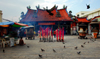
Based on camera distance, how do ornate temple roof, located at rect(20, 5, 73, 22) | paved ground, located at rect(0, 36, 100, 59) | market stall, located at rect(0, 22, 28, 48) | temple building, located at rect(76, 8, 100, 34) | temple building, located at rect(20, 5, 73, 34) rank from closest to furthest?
paved ground, located at rect(0, 36, 100, 59), market stall, located at rect(0, 22, 28, 48), temple building, located at rect(76, 8, 100, 34), temple building, located at rect(20, 5, 73, 34), ornate temple roof, located at rect(20, 5, 73, 22)

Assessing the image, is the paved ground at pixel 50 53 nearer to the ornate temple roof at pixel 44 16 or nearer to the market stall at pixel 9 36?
the market stall at pixel 9 36

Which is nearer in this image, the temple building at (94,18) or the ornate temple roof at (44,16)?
the temple building at (94,18)

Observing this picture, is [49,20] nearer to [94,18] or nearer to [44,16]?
[44,16]

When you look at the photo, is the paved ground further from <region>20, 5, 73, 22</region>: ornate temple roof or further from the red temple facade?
<region>20, 5, 73, 22</region>: ornate temple roof

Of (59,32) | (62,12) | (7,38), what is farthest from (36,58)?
(62,12)

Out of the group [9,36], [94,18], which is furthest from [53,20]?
[9,36]

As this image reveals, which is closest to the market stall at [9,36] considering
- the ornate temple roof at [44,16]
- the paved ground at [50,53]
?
the paved ground at [50,53]

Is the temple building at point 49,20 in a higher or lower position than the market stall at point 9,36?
higher

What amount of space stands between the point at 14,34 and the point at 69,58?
574cm

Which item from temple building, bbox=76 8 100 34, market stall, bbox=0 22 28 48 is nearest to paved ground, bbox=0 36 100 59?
market stall, bbox=0 22 28 48

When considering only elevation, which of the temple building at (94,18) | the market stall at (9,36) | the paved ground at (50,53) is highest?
the temple building at (94,18)

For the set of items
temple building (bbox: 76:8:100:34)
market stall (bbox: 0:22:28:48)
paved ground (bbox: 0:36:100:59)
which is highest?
temple building (bbox: 76:8:100:34)

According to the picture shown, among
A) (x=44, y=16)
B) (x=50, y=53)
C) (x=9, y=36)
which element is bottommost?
(x=50, y=53)

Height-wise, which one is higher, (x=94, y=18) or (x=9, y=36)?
(x=94, y=18)
